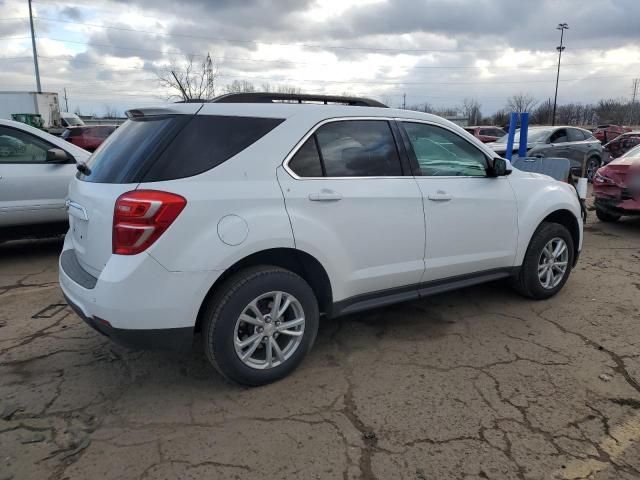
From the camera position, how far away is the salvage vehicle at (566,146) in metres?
13.8

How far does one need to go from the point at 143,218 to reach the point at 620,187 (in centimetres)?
794

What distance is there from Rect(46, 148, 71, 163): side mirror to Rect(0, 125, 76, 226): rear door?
0.17ft

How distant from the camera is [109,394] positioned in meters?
3.14

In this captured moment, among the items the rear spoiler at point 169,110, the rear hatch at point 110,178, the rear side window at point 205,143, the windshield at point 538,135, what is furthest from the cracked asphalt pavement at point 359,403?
the windshield at point 538,135

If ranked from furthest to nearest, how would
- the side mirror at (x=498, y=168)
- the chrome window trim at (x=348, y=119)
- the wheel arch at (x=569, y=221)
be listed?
the wheel arch at (x=569, y=221) → the side mirror at (x=498, y=168) → the chrome window trim at (x=348, y=119)

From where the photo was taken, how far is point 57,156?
20.0ft

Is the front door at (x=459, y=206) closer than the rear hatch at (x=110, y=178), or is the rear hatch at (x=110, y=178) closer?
the rear hatch at (x=110, y=178)

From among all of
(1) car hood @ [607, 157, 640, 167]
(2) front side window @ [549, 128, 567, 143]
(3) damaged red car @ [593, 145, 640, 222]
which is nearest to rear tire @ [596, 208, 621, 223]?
(3) damaged red car @ [593, 145, 640, 222]

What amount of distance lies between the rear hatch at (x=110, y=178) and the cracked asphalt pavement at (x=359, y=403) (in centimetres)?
88

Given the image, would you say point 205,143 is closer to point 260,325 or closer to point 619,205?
point 260,325

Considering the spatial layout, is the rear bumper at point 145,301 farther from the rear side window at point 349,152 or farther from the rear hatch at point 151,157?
the rear side window at point 349,152

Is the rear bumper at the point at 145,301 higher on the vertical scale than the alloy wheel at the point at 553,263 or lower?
higher

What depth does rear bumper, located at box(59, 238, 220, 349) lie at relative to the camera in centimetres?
271

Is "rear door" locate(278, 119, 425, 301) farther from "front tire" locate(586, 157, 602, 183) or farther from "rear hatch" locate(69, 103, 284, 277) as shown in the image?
A: "front tire" locate(586, 157, 602, 183)
